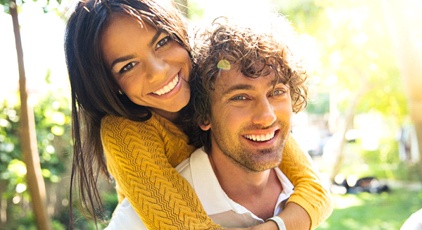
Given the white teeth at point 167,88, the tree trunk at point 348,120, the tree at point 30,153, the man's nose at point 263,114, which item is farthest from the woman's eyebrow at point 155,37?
the tree trunk at point 348,120

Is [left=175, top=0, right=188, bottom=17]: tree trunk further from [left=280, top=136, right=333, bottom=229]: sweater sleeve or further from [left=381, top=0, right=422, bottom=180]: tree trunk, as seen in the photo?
[left=381, top=0, right=422, bottom=180]: tree trunk

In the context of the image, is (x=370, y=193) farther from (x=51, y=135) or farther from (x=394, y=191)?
(x=51, y=135)

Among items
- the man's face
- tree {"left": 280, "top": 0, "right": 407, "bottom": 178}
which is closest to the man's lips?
the man's face

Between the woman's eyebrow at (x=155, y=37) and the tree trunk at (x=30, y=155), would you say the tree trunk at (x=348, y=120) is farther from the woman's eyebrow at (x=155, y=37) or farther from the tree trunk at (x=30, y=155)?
→ the woman's eyebrow at (x=155, y=37)

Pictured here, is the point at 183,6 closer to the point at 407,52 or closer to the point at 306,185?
the point at 306,185

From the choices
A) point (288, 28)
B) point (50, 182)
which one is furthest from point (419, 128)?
point (50, 182)

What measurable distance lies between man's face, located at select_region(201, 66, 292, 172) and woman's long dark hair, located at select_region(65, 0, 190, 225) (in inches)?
10.7

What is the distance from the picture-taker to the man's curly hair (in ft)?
5.91

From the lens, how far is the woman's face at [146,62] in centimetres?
182

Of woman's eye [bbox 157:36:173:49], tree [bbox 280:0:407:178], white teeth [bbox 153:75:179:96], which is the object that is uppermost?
woman's eye [bbox 157:36:173:49]

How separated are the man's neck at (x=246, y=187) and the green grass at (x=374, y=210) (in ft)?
25.5

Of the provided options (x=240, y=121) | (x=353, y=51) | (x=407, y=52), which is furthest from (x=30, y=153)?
(x=353, y=51)

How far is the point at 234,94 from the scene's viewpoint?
1.80 metres

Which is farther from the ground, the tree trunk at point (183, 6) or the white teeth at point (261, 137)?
the tree trunk at point (183, 6)
